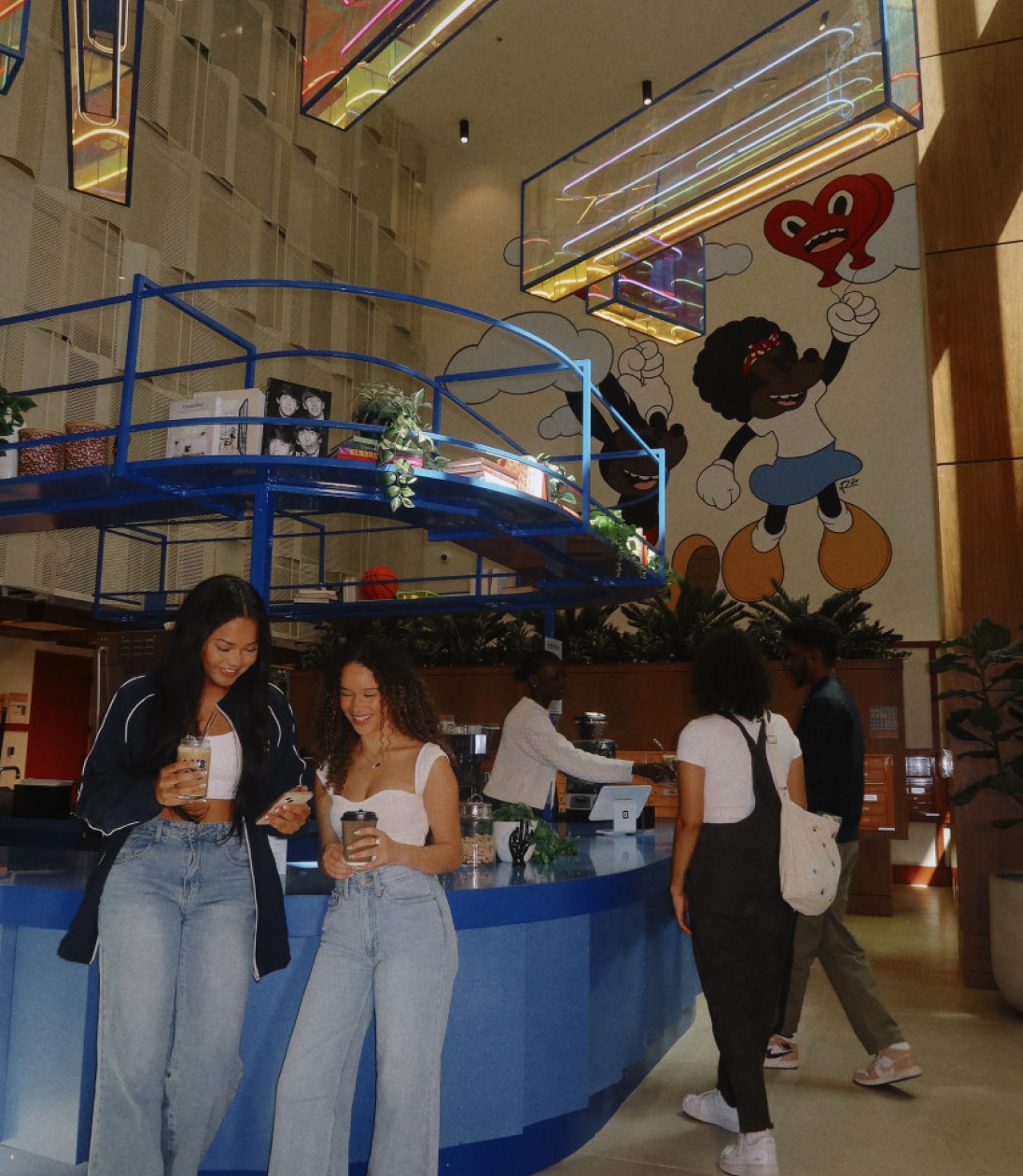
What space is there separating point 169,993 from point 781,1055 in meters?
3.08

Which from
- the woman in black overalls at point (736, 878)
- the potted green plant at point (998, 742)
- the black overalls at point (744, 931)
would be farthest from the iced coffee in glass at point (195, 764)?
the potted green plant at point (998, 742)

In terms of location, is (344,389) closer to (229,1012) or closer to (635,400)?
(635,400)

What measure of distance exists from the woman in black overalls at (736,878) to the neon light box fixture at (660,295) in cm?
461

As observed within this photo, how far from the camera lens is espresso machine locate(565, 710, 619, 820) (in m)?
5.69

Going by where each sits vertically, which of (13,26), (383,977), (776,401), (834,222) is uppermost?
(834,222)

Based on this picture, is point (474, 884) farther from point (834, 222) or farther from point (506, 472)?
point (834, 222)

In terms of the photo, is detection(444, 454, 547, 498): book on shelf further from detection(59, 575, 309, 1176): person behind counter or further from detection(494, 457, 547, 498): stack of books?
detection(59, 575, 309, 1176): person behind counter

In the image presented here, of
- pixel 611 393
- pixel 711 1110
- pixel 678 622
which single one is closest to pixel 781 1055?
pixel 711 1110

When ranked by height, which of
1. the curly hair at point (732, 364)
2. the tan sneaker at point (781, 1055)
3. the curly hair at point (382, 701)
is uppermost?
the curly hair at point (732, 364)

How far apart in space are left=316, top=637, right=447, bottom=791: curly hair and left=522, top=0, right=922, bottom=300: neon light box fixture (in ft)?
14.7

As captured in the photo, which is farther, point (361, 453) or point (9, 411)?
point (9, 411)

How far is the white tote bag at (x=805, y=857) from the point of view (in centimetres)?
335

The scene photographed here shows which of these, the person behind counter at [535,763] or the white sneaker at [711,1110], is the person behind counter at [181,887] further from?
the person behind counter at [535,763]

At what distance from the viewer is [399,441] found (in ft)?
13.0
